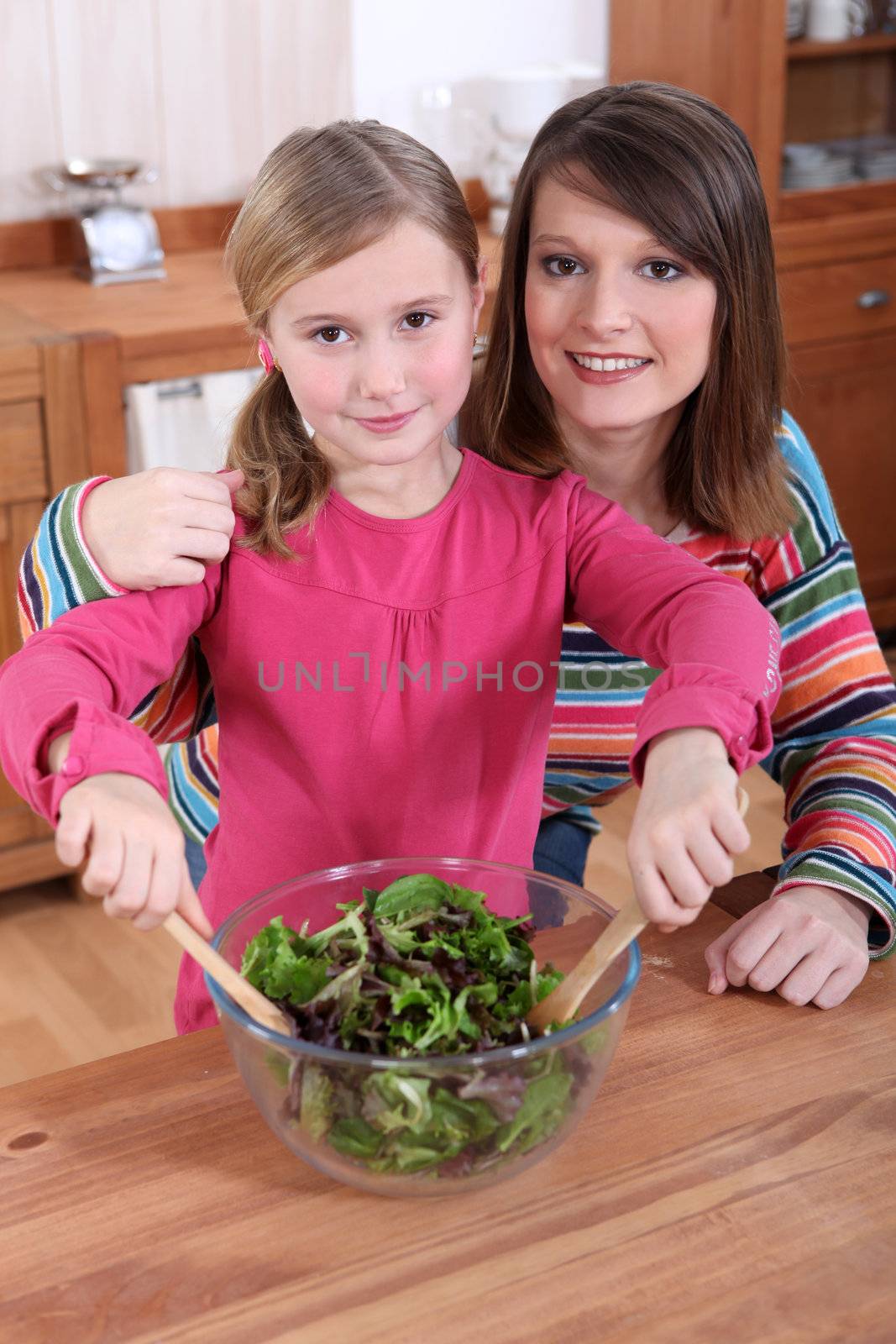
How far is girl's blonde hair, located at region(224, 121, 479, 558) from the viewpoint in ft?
3.35

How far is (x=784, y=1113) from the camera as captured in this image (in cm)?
87

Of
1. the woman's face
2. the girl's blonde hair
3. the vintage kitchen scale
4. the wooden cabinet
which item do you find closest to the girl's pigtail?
the girl's blonde hair

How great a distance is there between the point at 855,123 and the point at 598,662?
100 inches

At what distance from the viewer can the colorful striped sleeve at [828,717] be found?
110cm

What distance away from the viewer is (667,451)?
1408 millimetres

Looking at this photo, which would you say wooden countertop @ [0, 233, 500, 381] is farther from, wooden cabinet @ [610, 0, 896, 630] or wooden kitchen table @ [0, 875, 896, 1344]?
wooden kitchen table @ [0, 875, 896, 1344]

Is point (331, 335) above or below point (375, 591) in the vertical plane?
above

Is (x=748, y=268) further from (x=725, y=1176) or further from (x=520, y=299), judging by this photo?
(x=725, y=1176)

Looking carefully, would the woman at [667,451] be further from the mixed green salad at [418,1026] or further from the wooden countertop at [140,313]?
the wooden countertop at [140,313]

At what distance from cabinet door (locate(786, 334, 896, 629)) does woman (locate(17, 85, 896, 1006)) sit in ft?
6.03

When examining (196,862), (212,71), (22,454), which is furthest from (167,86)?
(196,862)

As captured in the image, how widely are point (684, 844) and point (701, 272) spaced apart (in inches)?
25.0

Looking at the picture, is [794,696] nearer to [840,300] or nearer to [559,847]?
[559,847]

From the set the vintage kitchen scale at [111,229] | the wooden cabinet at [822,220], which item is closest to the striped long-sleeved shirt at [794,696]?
the vintage kitchen scale at [111,229]
